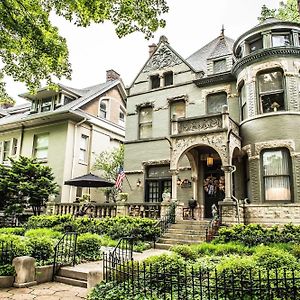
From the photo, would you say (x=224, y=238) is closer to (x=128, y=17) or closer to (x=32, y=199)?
(x=128, y=17)

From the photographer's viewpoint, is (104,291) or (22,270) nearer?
(104,291)

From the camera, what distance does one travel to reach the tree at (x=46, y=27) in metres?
8.83

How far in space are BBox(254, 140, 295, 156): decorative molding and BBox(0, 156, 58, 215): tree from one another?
1232cm

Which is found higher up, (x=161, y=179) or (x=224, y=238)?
(x=161, y=179)

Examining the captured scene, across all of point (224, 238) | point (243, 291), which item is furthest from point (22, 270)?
point (224, 238)

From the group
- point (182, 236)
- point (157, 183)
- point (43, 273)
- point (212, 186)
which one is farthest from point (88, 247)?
point (157, 183)

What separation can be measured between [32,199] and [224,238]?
12152 mm

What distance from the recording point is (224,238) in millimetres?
11422

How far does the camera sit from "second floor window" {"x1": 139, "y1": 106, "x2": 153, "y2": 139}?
63.5 ft

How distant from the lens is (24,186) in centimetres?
1794

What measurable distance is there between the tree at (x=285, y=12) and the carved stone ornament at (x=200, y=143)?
12.5m

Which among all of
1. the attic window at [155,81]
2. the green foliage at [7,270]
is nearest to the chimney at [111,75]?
the attic window at [155,81]

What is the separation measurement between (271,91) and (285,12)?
11.5 m

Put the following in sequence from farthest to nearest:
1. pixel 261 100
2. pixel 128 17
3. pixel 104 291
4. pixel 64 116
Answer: pixel 64 116
pixel 261 100
pixel 128 17
pixel 104 291
